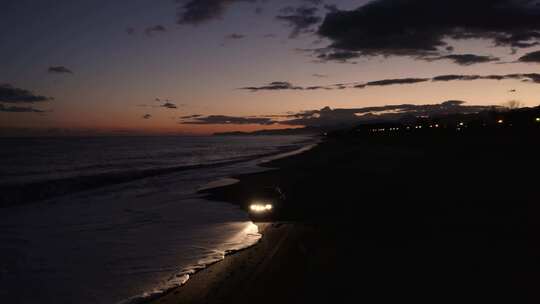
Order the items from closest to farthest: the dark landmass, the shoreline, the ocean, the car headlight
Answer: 1. the dark landmass
2. the shoreline
3. the ocean
4. the car headlight

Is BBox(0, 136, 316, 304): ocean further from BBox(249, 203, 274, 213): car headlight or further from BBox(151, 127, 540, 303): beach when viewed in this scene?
BBox(151, 127, 540, 303): beach

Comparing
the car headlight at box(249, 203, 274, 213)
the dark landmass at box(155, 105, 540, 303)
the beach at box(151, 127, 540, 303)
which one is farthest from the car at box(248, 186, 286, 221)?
the beach at box(151, 127, 540, 303)

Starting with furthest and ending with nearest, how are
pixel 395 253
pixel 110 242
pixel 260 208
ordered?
pixel 260 208, pixel 110 242, pixel 395 253

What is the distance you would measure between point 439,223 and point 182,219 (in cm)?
1061

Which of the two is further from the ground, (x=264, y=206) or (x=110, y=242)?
(x=264, y=206)

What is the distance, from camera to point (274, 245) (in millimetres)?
13023

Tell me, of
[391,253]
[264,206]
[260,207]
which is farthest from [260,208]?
[391,253]

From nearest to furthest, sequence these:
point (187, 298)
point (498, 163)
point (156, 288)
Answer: point (187, 298)
point (156, 288)
point (498, 163)

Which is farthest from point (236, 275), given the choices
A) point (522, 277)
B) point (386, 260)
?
point (522, 277)

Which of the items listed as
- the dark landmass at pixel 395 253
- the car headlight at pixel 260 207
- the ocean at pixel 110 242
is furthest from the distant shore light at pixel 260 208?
the ocean at pixel 110 242

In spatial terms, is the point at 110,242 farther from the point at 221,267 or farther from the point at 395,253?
the point at 395,253

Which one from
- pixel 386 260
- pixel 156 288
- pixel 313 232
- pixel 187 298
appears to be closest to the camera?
pixel 187 298

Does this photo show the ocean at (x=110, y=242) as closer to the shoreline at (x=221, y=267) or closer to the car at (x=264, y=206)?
the shoreline at (x=221, y=267)

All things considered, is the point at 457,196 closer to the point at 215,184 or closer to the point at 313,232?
the point at 313,232
